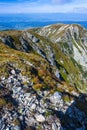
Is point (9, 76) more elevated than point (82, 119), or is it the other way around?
point (9, 76)

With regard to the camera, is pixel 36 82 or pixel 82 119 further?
pixel 36 82

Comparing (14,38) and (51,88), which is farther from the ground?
(51,88)

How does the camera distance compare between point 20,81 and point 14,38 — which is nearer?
point 20,81

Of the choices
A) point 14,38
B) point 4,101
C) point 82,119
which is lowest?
point 14,38

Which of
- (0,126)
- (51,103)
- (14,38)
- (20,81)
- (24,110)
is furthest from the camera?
(14,38)

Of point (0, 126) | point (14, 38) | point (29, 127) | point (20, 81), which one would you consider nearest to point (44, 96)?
point (20, 81)

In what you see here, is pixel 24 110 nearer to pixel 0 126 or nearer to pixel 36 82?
pixel 0 126

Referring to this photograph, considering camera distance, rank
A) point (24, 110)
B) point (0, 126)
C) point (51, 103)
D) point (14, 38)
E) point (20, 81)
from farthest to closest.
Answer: point (14, 38), point (20, 81), point (51, 103), point (24, 110), point (0, 126)

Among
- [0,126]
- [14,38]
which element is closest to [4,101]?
[0,126]

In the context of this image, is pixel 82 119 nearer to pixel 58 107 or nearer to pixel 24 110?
pixel 58 107
